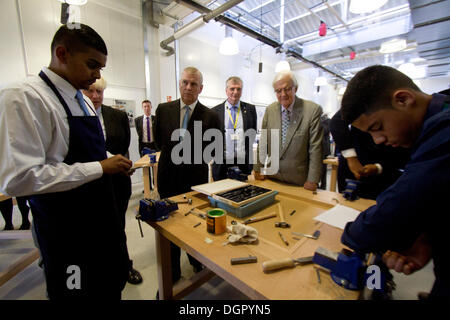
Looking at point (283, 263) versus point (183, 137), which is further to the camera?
point (183, 137)

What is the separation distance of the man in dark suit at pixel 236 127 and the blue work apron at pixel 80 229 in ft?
5.07

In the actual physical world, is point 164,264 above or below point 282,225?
below

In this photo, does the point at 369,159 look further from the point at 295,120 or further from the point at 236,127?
the point at 236,127

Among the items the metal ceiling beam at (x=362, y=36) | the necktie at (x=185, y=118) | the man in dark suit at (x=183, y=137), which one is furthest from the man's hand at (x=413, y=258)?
the metal ceiling beam at (x=362, y=36)

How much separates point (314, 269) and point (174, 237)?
22.1 inches

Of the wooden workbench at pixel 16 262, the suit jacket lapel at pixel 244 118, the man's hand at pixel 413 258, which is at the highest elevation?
the suit jacket lapel at pixel 244 118

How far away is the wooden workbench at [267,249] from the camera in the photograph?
585 mm

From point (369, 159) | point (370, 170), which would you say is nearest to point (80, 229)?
point (370, 170)

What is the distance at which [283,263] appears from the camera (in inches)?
→ 26.0

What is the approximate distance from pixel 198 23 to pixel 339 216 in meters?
3.61

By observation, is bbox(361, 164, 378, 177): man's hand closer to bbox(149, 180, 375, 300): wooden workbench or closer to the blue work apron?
bbox(149, 180, 375, 300): wooden workbench

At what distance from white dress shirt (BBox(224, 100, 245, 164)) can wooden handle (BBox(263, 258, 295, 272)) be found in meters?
1.79

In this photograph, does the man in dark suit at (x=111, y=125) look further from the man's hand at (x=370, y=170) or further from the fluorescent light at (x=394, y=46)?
the fluorescent light at (x=394, y=46)

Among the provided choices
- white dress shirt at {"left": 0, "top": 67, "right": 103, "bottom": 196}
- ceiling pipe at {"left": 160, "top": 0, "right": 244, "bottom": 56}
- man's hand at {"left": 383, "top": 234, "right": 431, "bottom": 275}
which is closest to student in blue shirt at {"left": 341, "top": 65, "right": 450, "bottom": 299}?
man's hand at {"left": 383, "top": 234, "right": 431, "bottom": 275}
